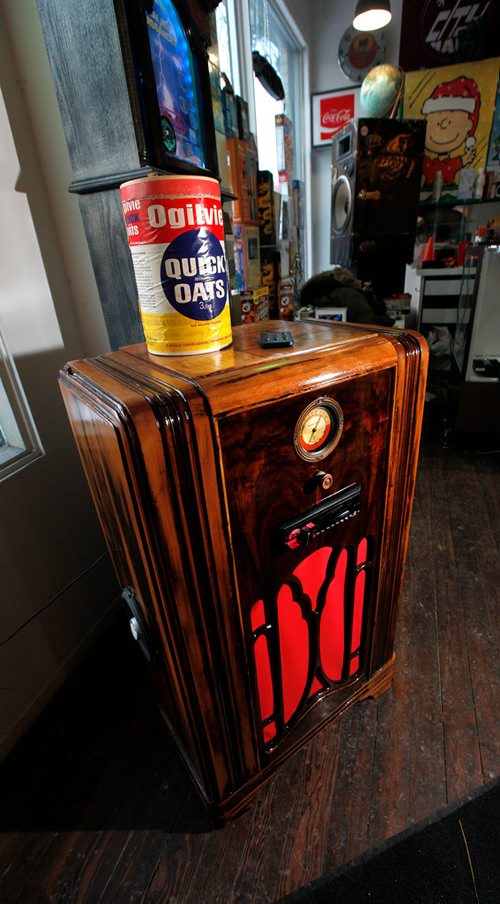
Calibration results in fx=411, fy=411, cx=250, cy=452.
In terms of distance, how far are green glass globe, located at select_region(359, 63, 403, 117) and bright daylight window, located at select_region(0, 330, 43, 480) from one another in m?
3.65

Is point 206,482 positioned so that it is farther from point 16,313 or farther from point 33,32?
point 33,32

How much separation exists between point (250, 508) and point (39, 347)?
753 mm

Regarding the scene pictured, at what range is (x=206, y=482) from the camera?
55cm

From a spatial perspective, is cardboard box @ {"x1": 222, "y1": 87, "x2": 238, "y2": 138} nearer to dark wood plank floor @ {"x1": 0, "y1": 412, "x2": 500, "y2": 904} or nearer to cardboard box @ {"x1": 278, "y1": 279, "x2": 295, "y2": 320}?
cardboard box @ {"x1": 278, "y1": 279, "x2": 295, "y2": 320}

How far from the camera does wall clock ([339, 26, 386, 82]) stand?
347 centimetres

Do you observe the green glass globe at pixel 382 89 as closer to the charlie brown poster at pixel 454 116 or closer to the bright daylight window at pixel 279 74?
the charlie brown poster at pixel 454 116

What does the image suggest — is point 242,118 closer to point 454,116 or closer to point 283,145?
point 283,145

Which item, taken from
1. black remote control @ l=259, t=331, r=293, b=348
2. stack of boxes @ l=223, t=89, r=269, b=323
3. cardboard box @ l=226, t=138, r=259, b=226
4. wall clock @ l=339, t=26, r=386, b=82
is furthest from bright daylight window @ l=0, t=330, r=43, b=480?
wall clock @ l=339, t=26, r=386, b=82

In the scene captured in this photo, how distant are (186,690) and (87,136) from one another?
1.10 meters

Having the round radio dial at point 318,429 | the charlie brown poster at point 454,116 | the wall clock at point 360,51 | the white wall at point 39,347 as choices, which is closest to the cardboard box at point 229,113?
the white wall at point 39,347

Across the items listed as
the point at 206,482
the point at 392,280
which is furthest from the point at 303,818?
the point at 392,280

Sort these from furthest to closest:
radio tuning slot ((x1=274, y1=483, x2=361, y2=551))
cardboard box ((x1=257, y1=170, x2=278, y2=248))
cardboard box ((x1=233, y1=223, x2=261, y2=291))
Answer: cardboard box ((x1=257, y1=170, x2=278, y2=248)) → cardboard box ((x1=233, y1=223, x2=261, y2=291)) → radio tuning slot ((x1=274, y1=483, x2=361, y2=551))

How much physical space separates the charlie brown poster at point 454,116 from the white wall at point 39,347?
3.58 metres

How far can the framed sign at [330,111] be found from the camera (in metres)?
3.68
